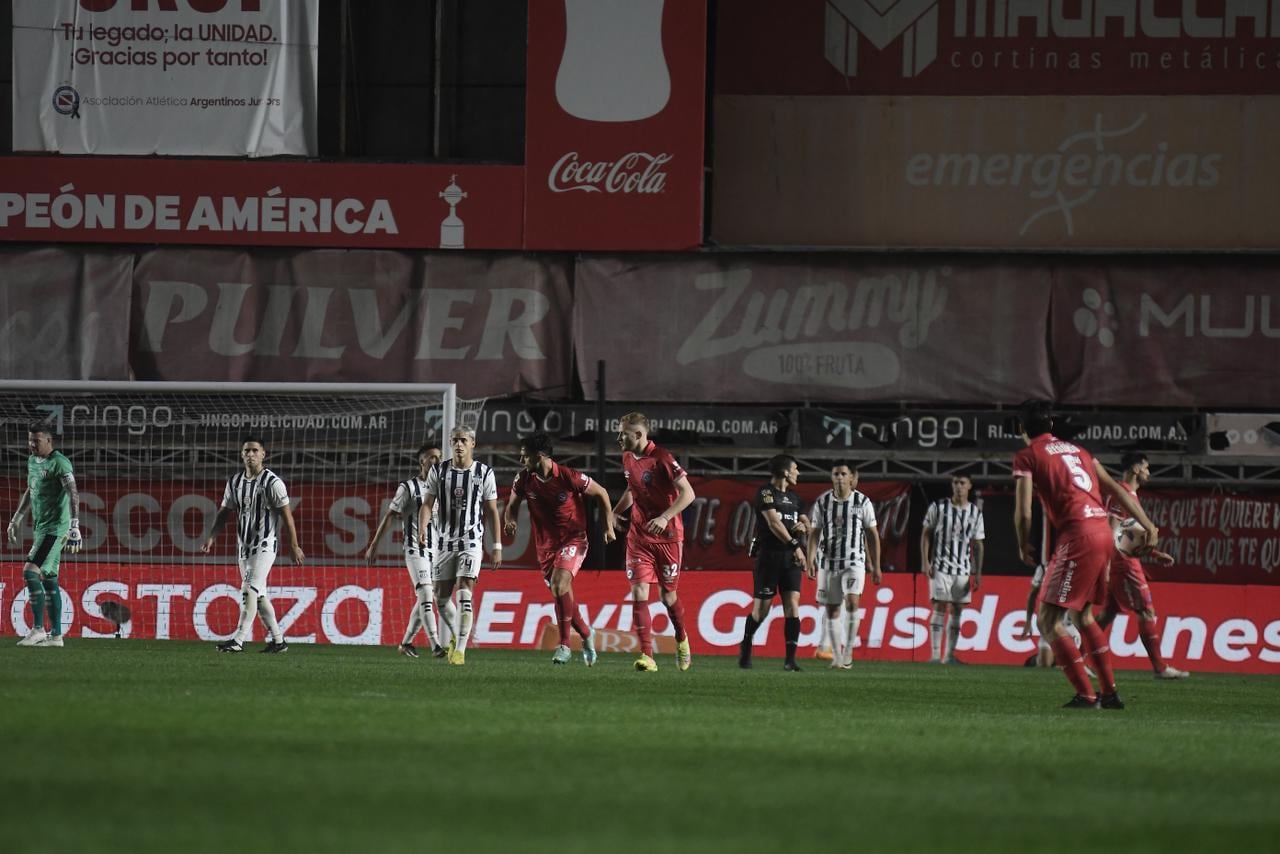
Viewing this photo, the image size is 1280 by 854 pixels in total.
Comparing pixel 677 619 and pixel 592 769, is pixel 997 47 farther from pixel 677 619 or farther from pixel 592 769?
pixel 592 769

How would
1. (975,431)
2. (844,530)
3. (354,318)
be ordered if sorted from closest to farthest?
(844,530)
(975,431)
(354,318)

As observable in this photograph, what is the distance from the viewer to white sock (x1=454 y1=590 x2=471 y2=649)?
16.6 m

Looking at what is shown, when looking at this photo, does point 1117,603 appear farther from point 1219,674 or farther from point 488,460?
point 488,460

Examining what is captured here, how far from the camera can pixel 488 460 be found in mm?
26438

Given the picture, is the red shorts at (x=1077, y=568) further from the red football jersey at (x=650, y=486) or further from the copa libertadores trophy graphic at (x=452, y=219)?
the copa libertadores trophy graphic at (x=452, y=219)

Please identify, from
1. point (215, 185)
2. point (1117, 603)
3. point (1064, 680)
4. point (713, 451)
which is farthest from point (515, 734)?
point (215, 185)

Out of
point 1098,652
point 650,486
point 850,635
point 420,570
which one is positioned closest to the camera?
point 1098,652

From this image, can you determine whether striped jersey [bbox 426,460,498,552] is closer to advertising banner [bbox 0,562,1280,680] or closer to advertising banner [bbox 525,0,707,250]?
advertising banner [bbox 0,562,1280,680]

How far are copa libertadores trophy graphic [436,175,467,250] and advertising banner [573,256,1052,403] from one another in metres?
1.80

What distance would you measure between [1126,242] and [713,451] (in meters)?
6.58

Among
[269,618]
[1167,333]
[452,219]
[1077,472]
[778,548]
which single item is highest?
[452,219]

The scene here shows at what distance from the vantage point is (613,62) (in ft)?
87.1

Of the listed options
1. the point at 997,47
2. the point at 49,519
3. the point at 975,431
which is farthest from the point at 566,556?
the point at 997,47

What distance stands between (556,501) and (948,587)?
291 inches
